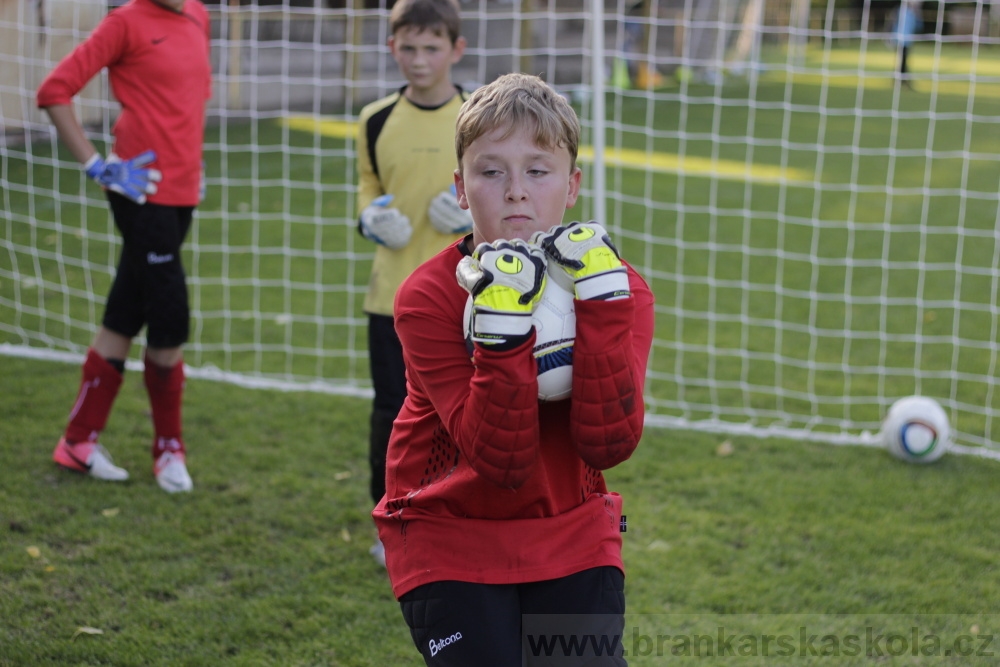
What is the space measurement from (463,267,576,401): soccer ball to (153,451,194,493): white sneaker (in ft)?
9.21

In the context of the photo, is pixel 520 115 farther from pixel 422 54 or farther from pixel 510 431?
pixel 422 54

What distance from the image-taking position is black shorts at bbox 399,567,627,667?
1.97 m

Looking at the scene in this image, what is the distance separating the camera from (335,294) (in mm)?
7414

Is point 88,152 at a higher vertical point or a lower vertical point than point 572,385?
higher

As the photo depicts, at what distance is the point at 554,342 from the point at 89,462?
3157 mm

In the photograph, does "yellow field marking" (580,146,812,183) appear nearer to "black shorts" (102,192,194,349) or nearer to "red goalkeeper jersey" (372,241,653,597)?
"black shorts" (102,192,194,349)

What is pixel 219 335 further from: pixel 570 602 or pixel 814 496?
pixel 570 602

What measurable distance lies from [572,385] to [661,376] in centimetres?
420

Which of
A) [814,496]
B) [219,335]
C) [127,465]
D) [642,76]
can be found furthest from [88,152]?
[642,76]

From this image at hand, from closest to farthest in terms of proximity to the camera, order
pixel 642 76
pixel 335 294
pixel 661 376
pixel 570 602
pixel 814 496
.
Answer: pixel 570 602, pixel 814 496, pixel 661 376, pixel 335 294, pixel 642 76

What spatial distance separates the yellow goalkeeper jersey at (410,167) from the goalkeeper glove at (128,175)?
93 cm

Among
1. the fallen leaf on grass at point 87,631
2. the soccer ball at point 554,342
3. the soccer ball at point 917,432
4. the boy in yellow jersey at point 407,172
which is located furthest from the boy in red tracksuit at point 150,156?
the soccer ball at point 917,432

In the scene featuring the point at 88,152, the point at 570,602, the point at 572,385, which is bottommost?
the point at 570,602

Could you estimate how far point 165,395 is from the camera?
4.35m
